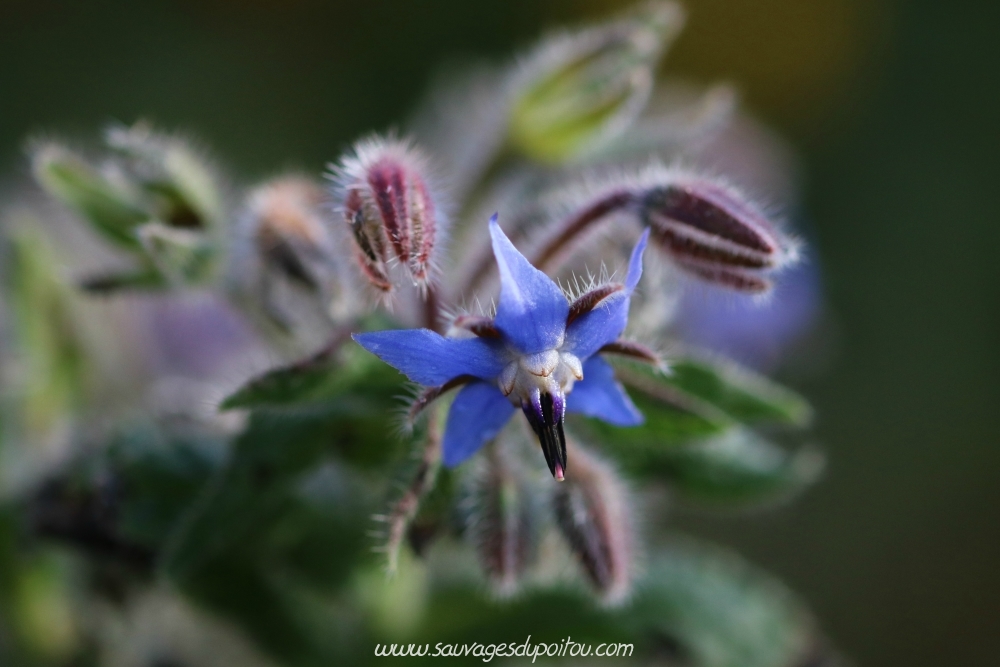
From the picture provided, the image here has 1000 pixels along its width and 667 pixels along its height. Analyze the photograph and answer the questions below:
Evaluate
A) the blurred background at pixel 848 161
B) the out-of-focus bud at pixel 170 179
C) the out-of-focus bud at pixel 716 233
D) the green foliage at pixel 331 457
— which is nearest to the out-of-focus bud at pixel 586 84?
the green foliage at pixel 331 457

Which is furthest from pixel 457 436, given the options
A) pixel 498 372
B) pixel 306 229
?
pixel 306 229

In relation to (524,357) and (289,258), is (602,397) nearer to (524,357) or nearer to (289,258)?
(524,357)

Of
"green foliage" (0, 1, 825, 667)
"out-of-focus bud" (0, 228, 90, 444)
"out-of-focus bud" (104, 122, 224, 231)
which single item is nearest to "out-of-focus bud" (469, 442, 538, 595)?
"green foliage" (0, 1, 825, 667)

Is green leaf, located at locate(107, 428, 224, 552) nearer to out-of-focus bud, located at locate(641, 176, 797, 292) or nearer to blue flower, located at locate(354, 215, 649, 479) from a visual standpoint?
blue flower, located at locate(354, 215, 649, 479)

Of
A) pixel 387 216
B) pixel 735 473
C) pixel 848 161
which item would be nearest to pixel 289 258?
pixel 387 216

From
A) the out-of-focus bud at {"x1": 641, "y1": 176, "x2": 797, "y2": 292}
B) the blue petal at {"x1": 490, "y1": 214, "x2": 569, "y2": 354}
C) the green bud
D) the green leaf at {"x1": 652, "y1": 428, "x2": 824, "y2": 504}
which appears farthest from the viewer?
the green leaf at {"x1": 652, "y1": 428, "x2": 824, "y2": 504}
